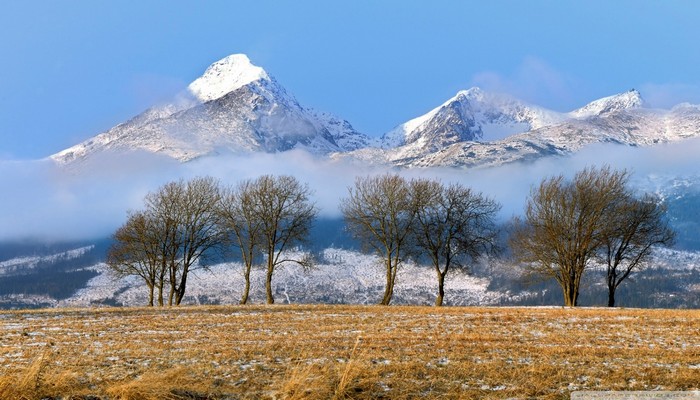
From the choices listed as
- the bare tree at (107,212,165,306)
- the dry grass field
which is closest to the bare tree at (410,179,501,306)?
the dry grass field

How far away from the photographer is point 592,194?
5006 cm

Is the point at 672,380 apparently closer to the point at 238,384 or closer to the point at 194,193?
the point at 238,384

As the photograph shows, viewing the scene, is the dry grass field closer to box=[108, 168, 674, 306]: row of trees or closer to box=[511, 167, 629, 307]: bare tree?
box=[511, 167, 629, 307]: bare tree

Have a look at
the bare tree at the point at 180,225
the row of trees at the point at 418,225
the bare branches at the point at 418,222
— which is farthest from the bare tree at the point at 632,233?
the bare tree at the point at 180,225

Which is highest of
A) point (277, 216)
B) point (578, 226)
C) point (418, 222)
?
point (277, 216)

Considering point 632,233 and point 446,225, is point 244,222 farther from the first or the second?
point 632,233

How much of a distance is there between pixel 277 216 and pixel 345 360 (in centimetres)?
4027

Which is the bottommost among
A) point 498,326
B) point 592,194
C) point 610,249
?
point 498,326

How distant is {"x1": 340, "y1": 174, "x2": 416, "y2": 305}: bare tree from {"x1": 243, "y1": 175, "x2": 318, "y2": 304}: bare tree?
183 inches

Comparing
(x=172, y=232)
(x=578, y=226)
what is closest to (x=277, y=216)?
(x=172, y=232)

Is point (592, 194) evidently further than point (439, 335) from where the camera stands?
Yes

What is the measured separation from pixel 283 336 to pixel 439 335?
6.02 metres

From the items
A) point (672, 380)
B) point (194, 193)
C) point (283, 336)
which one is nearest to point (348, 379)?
point (672, 380)

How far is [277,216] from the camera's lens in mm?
54000
